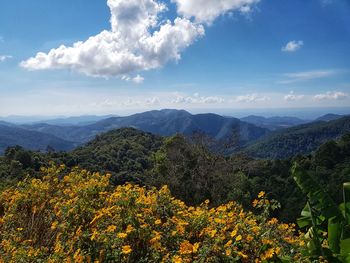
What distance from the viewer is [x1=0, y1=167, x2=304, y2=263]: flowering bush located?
11.7ft

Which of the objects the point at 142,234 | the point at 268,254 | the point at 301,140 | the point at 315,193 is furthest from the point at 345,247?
the point at 301,140

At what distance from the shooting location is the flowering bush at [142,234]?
140 inches

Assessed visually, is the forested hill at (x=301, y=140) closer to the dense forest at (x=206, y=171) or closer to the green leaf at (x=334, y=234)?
the dense forest at (x=206, y=171)

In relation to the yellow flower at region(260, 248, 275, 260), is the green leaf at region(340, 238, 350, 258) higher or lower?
higher

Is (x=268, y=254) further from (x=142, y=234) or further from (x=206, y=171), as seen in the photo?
(x=206, y=171)

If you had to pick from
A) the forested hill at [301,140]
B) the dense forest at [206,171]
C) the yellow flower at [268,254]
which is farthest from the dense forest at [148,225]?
the forested hill at [301,140]

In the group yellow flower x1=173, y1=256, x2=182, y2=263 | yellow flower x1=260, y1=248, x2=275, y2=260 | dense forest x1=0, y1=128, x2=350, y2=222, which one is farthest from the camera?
dense forest x1=0, y1=128, x2=350, y2=222

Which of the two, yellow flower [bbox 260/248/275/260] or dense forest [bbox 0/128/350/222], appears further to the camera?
dense forest [bbox 0/128/350/222]

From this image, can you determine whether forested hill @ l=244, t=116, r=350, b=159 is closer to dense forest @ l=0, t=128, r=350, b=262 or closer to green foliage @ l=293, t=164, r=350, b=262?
dense forest @ l=0, t=128, r=350, b=262

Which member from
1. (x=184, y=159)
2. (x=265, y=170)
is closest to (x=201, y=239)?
(x=184, y=159)

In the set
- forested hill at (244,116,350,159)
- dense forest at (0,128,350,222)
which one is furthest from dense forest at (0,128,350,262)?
forested hill at (244,116,350,159)

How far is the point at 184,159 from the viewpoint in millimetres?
24922

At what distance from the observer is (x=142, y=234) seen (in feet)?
12.9

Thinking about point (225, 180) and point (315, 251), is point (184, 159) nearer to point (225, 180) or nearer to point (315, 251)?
point (225, 180)
